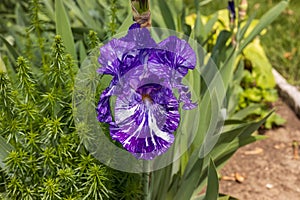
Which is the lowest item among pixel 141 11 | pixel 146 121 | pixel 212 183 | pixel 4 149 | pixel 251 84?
pixel 251 84

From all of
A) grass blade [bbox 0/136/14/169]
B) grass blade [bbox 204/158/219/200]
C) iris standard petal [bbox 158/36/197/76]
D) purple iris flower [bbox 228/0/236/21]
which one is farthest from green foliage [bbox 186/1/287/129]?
grass blade [bbox 0/136/14/169]

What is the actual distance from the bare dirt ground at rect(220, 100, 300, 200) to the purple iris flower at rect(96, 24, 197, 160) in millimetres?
1253

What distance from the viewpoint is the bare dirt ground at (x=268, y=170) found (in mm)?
2471

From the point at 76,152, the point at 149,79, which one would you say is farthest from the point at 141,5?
the point at 76,152

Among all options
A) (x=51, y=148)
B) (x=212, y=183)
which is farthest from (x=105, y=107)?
(x=212, y=183)

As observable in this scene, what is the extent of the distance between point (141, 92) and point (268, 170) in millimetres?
1533

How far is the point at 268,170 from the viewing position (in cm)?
266

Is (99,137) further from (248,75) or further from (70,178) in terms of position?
(248,75)

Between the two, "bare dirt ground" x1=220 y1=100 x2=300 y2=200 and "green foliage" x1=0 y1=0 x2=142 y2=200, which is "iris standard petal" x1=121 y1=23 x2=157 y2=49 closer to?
"green foliage" x1=0 y1=0 x2=142 y2=200

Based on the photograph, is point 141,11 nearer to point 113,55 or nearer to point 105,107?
point 113,55

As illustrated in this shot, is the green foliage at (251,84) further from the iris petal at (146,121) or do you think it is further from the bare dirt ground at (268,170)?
the iris petal at (146,121)

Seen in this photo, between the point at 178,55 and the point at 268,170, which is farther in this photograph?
the point at 268,170

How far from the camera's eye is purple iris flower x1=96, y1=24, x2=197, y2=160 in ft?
4.27

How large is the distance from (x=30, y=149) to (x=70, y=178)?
182mm
